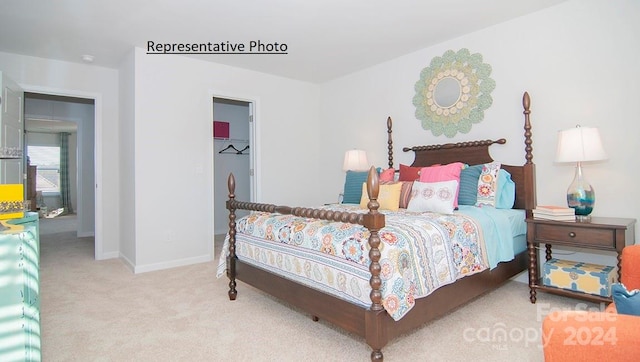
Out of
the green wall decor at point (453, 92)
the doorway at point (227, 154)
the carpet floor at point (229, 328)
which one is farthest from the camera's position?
the doorway at point (227, 154)

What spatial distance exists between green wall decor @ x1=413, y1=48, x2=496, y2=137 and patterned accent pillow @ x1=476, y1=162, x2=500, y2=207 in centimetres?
61

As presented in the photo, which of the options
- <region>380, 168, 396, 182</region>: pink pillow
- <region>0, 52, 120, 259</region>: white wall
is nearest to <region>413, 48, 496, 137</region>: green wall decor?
<region>380, 168, 396, 182</region>: pink pillow

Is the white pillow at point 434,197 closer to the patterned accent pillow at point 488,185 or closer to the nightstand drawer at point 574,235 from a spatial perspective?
the patterned accent pillow at point 488,185

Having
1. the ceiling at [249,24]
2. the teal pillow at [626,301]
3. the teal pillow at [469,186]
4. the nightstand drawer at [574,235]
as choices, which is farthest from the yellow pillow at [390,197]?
the teal pillow at [626,301]

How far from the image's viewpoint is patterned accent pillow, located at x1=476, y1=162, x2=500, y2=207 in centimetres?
306

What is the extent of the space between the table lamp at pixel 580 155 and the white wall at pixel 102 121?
4958 millimetres

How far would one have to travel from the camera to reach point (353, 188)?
149 inches

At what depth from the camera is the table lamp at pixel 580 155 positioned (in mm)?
2549

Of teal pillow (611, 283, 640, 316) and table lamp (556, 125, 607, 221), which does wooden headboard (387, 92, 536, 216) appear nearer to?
table lamp (556, 125, 607, 221)

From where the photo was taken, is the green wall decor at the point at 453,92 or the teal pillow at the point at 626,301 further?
the green wall decor at the point at 453,92

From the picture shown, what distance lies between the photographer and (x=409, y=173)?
12.0 feet

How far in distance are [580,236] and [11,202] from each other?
140 inches

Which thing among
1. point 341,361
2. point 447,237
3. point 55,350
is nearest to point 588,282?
point 447,237

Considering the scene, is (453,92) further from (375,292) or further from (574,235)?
(375,292)
